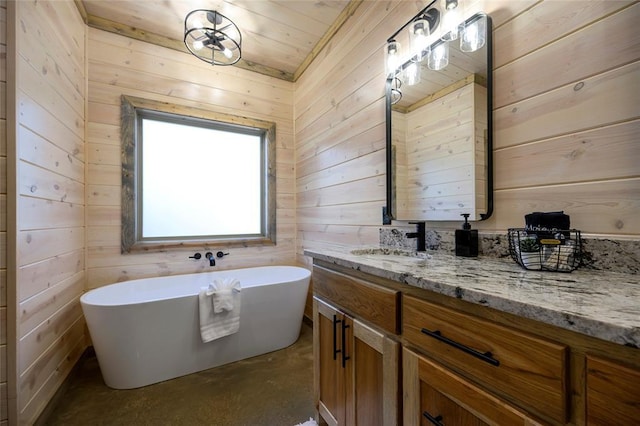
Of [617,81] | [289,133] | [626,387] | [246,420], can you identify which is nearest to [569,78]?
[617,81]

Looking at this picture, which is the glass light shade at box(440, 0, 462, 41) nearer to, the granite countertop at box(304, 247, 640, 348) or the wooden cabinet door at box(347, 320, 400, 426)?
the granite countertop at box(304, 247, 640, 348)

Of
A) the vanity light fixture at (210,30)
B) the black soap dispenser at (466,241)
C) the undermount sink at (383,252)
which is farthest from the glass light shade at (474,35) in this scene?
the vanity light fixture at (210,30)

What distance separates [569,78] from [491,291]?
34.1 inches

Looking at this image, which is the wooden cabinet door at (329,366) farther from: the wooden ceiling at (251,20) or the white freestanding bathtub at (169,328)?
the wooden ceiling at (251,20)

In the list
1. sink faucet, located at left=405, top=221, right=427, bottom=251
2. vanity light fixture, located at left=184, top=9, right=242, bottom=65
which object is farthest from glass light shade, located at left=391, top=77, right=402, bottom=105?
vanity light fixture, located at left=184, top=9, right=242, bottom=65

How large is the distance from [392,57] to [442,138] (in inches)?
26.8

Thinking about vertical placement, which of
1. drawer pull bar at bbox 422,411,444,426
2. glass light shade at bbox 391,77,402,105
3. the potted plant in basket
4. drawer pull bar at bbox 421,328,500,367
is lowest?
drawer pull bar at bbox 422,411,444,426

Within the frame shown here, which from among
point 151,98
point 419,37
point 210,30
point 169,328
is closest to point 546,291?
point 419,37

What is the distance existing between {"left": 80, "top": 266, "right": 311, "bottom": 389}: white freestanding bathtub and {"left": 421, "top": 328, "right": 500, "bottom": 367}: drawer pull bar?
158 cm

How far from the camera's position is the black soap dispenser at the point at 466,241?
1163 mm

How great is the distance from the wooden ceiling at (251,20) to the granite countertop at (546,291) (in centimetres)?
215

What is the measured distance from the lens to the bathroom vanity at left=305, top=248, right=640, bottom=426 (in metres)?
0.47

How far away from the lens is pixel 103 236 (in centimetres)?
229

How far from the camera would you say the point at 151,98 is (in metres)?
2.48
